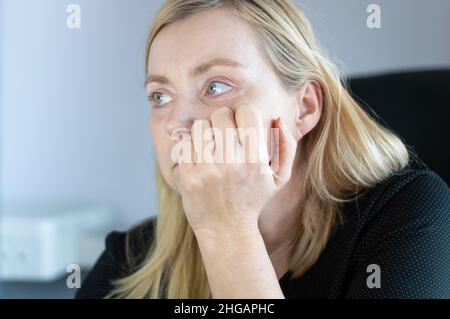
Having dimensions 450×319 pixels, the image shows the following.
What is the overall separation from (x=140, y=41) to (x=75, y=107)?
253 millimetres

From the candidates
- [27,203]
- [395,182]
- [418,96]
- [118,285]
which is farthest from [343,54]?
[27,203]

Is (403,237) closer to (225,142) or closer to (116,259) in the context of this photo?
(225,142)

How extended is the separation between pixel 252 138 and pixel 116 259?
0.46 metres

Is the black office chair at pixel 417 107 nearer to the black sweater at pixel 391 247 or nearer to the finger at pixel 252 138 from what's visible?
the black sweater at pixel 391 247

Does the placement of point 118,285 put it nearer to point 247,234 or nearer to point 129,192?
point 129,192

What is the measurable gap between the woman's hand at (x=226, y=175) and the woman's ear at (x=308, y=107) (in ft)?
0.53

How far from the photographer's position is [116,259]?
3.13 ft

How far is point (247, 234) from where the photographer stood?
612 mm

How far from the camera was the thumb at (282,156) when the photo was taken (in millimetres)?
654

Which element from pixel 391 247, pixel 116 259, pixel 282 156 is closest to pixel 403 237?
pixel 391 247

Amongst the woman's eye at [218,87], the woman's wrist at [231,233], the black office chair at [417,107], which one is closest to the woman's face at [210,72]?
the woman's eye at [218,87]

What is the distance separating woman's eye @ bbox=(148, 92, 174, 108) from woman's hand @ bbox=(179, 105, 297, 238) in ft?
0.41

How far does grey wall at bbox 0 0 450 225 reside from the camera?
98 cm

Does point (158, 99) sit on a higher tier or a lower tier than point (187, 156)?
higher
